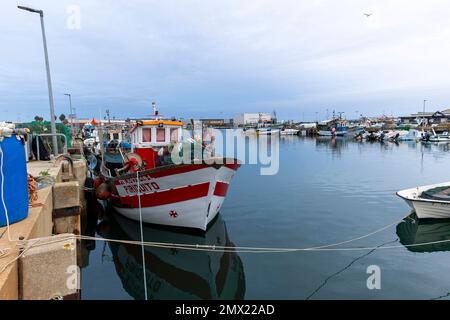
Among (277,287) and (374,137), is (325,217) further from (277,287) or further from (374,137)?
(374,137)

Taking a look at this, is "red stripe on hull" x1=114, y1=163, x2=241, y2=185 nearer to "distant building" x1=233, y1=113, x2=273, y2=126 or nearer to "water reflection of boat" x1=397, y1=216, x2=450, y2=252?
"water reflection of boat" x1=397, y1=216, x2=450, y2=252

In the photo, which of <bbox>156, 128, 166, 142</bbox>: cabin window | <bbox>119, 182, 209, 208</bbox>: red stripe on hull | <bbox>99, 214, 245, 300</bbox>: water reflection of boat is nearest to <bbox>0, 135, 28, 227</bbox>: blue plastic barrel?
<bbox>99, 214, 245, 300</bbox>: water reflection of boat

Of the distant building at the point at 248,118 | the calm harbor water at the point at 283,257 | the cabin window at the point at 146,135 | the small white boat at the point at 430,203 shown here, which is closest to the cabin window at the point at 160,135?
the cabin window at the point at 146,135

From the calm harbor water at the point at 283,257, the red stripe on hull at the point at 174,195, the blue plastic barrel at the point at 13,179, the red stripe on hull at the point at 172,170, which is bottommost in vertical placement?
the calm harbor water at the point at 283,257

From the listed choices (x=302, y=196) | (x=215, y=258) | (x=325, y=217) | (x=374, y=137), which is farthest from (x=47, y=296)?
(x=374, y=137)

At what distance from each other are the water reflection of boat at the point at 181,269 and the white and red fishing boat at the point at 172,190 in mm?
647

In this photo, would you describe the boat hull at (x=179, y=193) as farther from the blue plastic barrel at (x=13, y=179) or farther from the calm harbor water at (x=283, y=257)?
the blue plastic barrel at (x=13, y=179)

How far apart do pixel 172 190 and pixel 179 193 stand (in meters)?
0.25

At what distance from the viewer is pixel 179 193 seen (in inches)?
398

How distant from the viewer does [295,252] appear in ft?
31.1

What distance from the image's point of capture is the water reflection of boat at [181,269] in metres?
7.62

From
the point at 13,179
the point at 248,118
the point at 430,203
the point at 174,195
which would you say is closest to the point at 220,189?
the point at 174,195

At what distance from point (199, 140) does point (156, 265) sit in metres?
5.98

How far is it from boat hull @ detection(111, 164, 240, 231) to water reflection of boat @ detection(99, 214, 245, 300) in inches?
24.4
